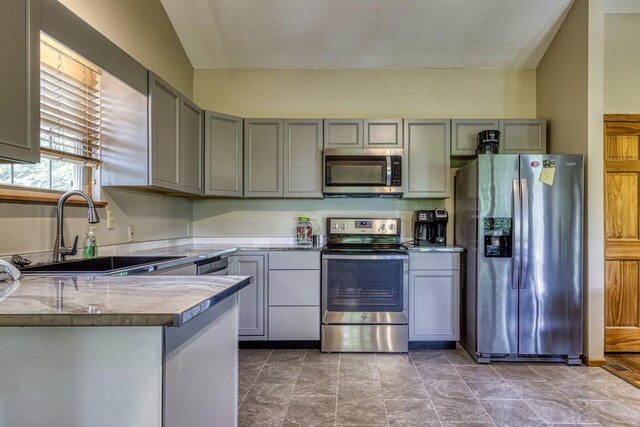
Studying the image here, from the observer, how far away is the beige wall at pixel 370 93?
3.62 metres

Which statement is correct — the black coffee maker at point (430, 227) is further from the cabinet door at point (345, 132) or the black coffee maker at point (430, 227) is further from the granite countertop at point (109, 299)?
the granite countertop at point (109, 299)

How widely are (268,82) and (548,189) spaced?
2775 millimetres

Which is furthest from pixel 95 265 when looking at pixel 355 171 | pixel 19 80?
pixel 355 171

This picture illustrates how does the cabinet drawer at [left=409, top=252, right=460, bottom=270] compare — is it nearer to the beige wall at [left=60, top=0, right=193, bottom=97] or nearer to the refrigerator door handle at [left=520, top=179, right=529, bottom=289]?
the refrigerator door handle at [left=520, top=179, right=529, bottom=289]

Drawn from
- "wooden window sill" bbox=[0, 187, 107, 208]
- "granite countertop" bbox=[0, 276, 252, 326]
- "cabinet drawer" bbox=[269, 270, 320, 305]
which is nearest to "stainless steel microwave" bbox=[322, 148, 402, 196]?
"cabinet drawer" bbox=[269, 270, 320, 305]

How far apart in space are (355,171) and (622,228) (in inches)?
94.9

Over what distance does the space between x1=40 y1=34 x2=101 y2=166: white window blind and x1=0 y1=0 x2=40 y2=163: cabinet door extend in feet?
1.32

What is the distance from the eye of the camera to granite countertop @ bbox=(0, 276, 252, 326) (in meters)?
0.80

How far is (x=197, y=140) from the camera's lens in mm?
3123

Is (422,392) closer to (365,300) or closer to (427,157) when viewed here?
(365,300)

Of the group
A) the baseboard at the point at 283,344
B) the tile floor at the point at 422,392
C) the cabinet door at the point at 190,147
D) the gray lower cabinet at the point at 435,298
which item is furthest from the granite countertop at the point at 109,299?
the gray lower cabinet at the point at 435,298

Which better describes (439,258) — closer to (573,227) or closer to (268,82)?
(573,227)

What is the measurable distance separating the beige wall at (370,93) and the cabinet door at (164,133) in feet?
3.40

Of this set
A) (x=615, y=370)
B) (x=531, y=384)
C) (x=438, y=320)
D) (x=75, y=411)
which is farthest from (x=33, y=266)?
(x=615, y=370)
